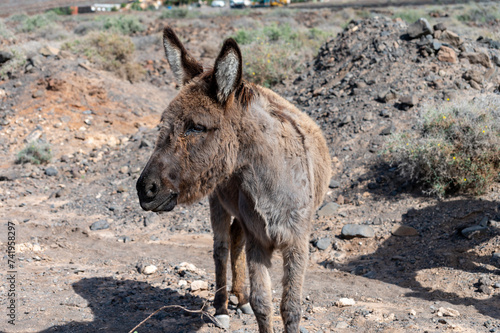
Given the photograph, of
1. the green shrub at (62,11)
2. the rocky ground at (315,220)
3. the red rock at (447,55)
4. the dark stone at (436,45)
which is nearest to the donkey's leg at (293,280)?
the rocky ground at (315,220)

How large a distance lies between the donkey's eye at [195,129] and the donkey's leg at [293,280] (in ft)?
4.13

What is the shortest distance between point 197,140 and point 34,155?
1009 centimetres

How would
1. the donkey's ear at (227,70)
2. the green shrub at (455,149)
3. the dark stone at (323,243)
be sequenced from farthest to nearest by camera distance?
1. the green shrub at (455,149)
2. the dark stone at (323,243)
3. the donkey's ear at (227,70)

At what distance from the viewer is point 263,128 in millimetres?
3631

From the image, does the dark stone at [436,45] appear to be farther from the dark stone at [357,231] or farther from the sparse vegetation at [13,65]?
the sparse vegetation at [13,65]

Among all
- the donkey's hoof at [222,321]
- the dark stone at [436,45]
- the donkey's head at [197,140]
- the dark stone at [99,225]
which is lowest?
the dark stone at [99,225]

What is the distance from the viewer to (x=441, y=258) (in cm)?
688

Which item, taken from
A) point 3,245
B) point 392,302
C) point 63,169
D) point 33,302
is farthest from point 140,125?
point 392,302

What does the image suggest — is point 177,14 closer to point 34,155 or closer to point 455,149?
point 34,155

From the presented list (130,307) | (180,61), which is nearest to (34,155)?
(130,307)

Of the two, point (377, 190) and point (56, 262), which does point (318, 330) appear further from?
point (377, 190)

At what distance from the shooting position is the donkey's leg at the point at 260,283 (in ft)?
12.3

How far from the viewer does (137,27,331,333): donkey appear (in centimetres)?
321

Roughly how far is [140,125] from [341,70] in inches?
261
